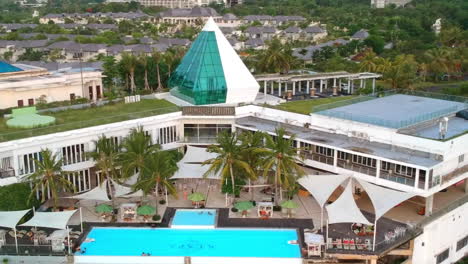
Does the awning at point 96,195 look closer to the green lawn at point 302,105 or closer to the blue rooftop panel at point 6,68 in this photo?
the green lawn at point 302,105

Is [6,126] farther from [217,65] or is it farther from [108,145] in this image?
→ [217,65]

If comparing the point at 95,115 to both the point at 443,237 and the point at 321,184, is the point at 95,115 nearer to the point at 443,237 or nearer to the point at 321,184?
the point at 321,184

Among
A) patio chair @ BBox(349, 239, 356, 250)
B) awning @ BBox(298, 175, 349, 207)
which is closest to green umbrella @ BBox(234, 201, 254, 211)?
awning @ BBox(298, 175, 349, 207)

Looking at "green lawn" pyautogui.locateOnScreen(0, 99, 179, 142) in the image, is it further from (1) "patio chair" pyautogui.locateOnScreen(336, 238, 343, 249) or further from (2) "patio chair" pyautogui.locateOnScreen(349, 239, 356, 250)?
(2) "patio chair" pyautogui.locateOnScreen(349, 239, 356, 250)

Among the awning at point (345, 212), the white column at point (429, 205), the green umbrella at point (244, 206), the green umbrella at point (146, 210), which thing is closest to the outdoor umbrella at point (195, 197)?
the green umbrella at point (244, 206)

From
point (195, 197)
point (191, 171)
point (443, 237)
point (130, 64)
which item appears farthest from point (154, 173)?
point (130, 64)
